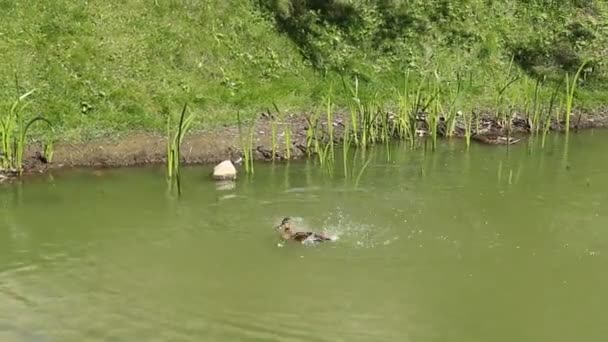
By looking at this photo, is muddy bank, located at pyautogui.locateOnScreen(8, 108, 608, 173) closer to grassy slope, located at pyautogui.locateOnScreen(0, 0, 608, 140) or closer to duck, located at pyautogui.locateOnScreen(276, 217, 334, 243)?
grassy slope, located at pyautogui.locateOnScreen(0, 0, 608, 140)

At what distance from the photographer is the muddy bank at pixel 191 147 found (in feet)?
37.9

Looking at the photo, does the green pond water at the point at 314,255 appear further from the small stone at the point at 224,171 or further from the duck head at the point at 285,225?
the small stone at the point at 224,171

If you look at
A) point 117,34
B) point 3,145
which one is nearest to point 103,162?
point 3,145

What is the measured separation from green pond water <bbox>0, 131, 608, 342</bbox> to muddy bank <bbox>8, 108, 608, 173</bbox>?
0.36 metres

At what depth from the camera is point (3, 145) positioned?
10.5m

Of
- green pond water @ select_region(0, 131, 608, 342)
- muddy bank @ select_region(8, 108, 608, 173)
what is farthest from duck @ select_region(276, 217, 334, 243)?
muddy bank @ select_region(8, 108, 608, 173)

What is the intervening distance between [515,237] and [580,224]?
87 cm

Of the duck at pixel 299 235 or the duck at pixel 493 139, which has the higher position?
the duck at pixel 493 139

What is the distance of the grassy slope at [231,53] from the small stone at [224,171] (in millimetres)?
1872

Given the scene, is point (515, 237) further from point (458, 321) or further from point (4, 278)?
point (4, 278)

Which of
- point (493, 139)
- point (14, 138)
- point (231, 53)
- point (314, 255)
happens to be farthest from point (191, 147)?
point (493, 139)

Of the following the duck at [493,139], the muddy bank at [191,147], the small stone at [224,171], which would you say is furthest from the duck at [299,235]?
the duck at [493,139]

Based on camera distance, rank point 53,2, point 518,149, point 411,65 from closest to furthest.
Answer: point 518,149
point 53,2
point 411,65

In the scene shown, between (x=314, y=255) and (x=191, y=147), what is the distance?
4505 mm
